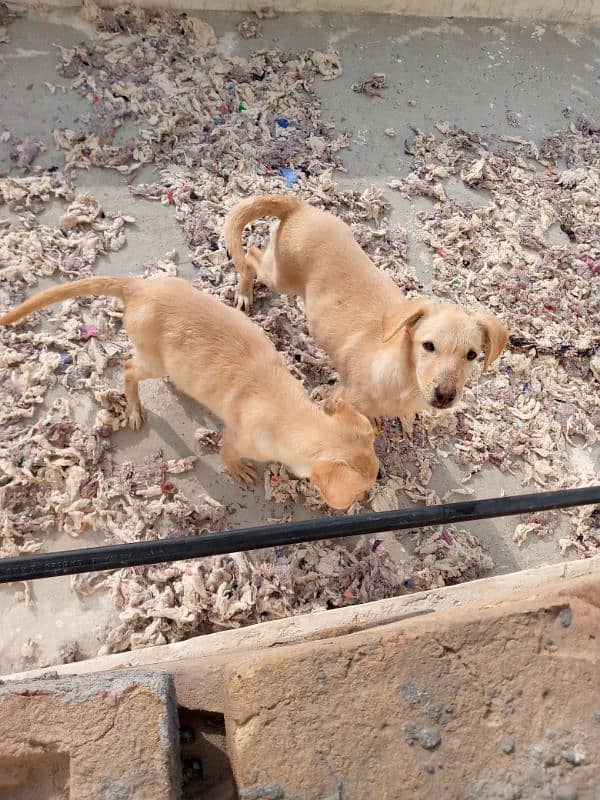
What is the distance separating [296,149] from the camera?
4.61 m

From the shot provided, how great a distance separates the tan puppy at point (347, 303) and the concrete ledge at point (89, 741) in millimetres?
1733

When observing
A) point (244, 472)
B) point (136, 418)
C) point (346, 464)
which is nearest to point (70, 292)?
point (136, 418)

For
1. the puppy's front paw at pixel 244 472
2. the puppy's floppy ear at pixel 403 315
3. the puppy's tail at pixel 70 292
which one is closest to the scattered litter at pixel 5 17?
the puppy's tail at pixel 70 292

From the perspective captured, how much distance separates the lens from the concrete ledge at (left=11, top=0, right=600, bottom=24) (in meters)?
4.92

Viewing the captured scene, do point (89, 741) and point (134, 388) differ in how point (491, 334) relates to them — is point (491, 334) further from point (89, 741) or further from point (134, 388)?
point (89, 741)

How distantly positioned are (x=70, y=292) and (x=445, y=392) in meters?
1.75

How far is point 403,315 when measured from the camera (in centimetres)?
274

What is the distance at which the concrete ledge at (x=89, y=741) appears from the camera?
5.06 feet

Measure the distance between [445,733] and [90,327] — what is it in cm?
293

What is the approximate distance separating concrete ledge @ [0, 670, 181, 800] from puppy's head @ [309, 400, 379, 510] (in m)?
0.89

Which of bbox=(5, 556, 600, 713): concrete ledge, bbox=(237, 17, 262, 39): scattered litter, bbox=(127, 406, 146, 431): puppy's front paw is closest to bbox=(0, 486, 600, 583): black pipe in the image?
bbox=(5, 556, 600, 713): concrete ledge

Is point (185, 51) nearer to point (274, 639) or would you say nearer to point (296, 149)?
point (296, 149)

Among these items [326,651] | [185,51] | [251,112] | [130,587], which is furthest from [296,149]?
[326,651]

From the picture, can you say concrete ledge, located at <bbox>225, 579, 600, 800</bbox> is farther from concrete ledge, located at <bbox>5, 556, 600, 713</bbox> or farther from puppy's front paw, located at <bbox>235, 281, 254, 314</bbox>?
puppy's front paw, located at <bbox>235, 281, 254, 314</bbox>
